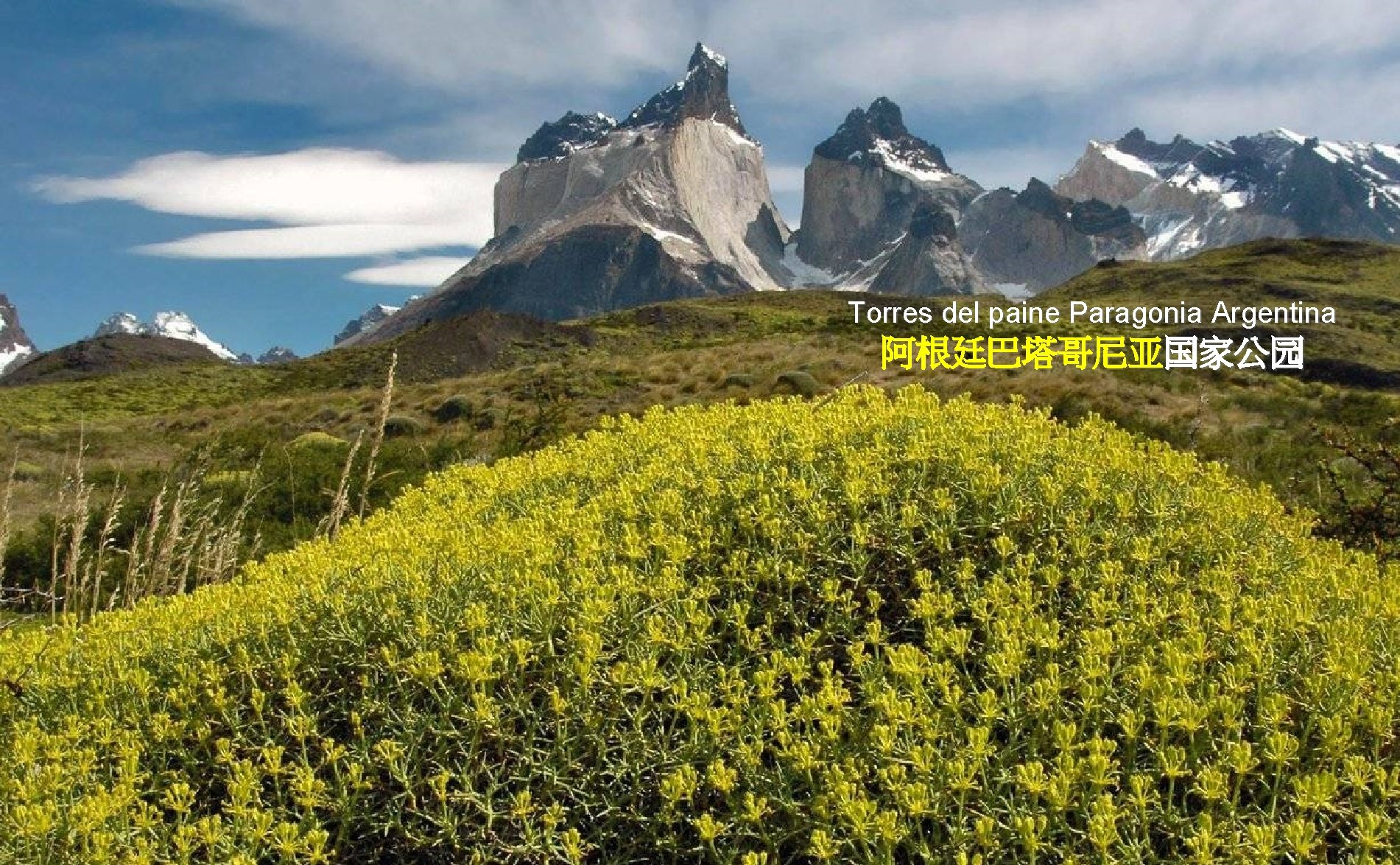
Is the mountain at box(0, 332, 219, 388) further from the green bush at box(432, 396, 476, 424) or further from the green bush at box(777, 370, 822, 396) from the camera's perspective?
the green bush at box(777, 370, 822, 396)

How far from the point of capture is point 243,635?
2877 millimetres

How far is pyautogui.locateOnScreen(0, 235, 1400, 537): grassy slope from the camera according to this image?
50.1 feet

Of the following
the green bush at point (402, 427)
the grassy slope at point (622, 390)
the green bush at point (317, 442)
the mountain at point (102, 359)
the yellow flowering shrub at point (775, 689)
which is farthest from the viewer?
the mountain at point (102, 359)

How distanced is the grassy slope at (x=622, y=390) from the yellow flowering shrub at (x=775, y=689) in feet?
17.7

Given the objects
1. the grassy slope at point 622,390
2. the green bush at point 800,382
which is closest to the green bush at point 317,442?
the grassy slope at point 622,390

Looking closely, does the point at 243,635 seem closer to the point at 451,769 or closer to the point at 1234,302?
the point at 451,769

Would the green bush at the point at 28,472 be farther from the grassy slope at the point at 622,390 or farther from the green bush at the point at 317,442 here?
the green bush at the point at 317,442

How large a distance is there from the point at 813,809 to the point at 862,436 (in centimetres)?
201

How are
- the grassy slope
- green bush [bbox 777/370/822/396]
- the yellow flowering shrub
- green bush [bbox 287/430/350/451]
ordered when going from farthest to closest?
green bush [bbox 777/370/822/396]
green bush [bbox 287/430/350/451]
the grassy slope
the yellow flowering shrub

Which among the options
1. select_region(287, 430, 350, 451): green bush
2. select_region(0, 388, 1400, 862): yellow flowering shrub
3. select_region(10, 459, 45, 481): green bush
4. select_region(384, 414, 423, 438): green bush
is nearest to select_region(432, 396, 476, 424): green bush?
select_region(384, 414, 423, 438): green bush

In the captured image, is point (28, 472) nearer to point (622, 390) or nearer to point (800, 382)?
point (622, 390)

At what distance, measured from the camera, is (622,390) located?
2781cm

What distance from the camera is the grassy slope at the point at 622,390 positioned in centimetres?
1526

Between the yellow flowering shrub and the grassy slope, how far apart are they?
5.38 meters
